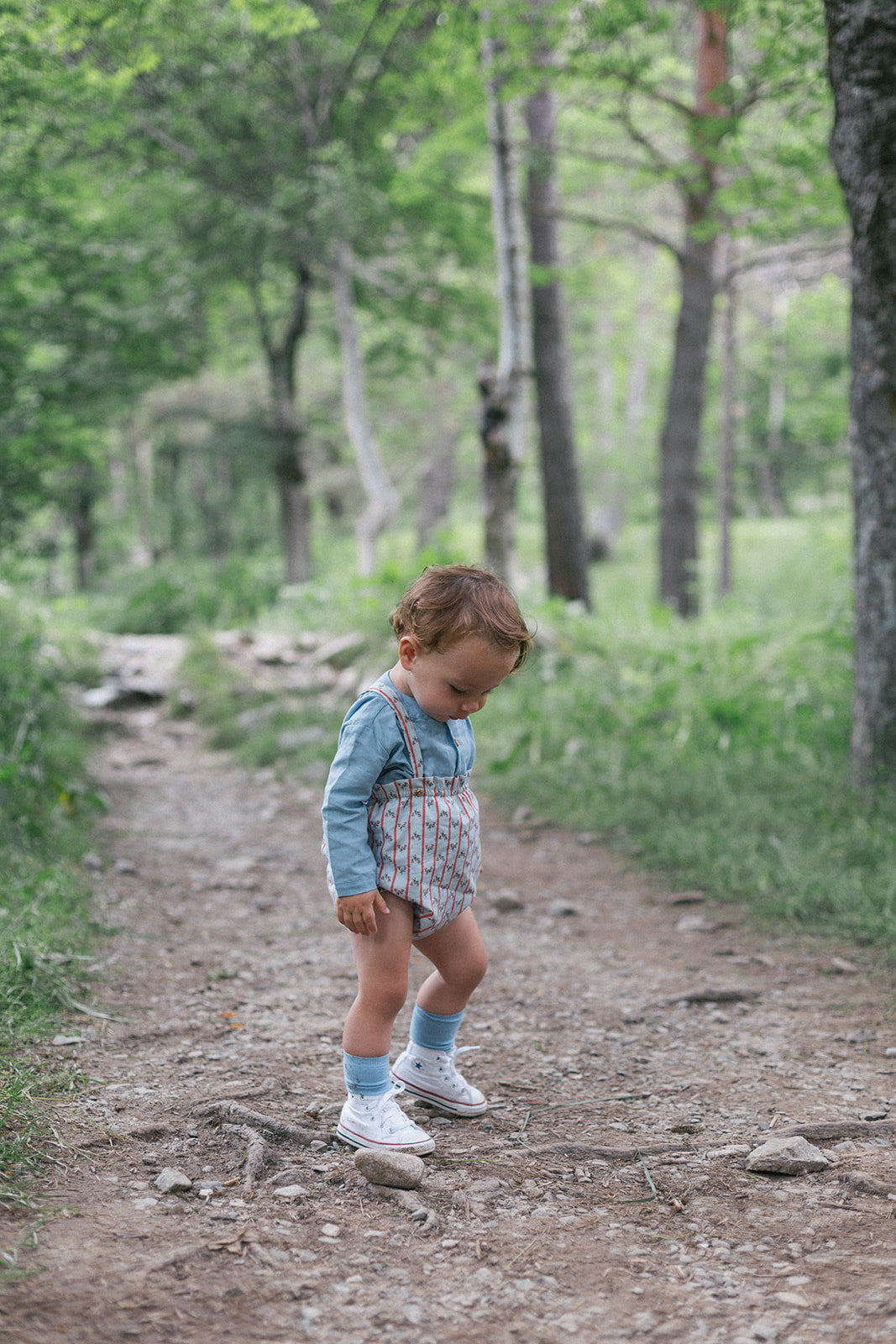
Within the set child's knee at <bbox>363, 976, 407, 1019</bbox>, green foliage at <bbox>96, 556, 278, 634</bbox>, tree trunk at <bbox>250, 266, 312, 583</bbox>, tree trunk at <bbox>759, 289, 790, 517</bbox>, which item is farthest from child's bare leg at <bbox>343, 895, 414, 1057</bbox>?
tree trunk at <bbox>759, 289, 790, 517</bbox>

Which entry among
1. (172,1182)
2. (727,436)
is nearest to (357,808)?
(172,1182)

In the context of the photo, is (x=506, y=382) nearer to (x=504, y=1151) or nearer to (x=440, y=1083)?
(x=440, y=1083)

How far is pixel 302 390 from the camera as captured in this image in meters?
19.2

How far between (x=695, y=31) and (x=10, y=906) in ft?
35.2

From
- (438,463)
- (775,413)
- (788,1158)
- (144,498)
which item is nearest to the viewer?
(788,1158)

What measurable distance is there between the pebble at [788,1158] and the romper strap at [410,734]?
1173mm

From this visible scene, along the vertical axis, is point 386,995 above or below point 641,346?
below

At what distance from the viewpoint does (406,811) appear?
241cm

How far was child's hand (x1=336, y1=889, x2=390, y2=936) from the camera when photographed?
2301mm

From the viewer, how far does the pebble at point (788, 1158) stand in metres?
2.22

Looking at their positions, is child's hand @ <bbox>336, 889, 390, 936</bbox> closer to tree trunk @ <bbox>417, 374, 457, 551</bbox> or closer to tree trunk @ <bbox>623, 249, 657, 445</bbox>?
tree trunk @ <bbox>417, 374, 457, 551</bbox>

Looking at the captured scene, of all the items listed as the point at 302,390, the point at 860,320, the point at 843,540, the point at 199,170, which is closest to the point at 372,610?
the point at 860,320

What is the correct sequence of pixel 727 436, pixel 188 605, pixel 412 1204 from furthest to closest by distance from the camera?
1. pixel 727 436
2. pixel 188 605
3. pixel 412 1204

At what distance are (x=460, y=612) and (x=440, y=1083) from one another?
4.15 feet
